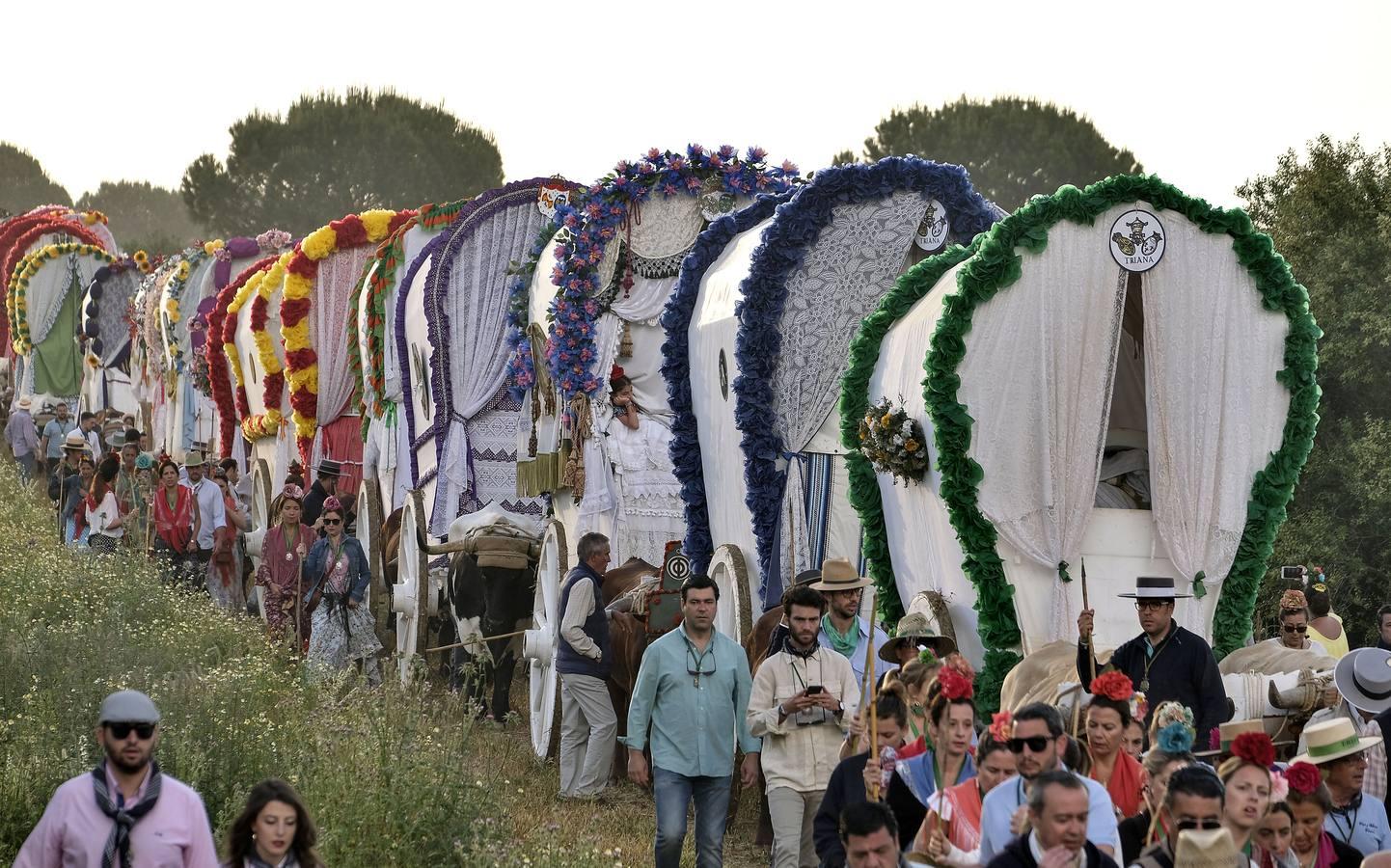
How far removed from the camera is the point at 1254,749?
267 inches

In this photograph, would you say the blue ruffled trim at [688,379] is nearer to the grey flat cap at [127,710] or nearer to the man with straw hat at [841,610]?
the man with straw hat at [841,610]

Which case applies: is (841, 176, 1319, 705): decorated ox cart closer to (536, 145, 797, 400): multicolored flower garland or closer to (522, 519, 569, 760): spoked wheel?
(522, 519, 569, 760): spoked wheel

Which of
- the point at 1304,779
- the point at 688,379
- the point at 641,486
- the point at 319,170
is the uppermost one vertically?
the point at 319,170

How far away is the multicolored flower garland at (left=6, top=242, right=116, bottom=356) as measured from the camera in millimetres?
→ 39406

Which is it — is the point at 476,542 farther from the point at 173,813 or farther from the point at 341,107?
the point at 341,107

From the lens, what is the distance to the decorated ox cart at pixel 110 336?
37.8 m

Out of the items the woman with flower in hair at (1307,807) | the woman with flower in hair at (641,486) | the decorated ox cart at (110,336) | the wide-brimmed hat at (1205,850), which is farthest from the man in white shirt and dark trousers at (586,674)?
the decorated ox cart at (110,336)

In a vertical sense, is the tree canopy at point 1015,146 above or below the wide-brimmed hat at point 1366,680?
above

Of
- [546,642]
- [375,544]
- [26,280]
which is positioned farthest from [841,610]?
[26,280]

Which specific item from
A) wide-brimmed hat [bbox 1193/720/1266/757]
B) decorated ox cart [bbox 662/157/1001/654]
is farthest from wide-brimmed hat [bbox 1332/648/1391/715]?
decorated ox cart [bbox 662/157/1001/654]

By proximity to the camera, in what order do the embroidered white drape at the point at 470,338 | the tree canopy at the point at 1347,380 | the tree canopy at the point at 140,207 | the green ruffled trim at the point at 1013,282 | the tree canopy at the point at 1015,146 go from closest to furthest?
the green ruffled trim at the point at 1013,282
the embroidered white drape at the point at 470,338
the tree canopy at the point at 1347,380
the tree canopy at the point at 1015,146
the tree canopy at the point at 140,207

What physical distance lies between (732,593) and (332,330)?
11.6 m

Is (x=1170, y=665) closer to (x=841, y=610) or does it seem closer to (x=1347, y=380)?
(x=841, y=610)

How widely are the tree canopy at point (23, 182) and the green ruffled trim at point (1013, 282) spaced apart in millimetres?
106343
